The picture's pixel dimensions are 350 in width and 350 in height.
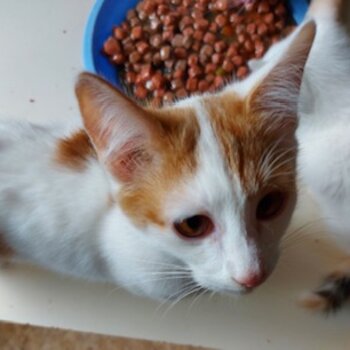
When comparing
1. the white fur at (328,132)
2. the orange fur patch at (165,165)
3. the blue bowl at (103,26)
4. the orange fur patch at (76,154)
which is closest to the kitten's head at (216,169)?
the orange fur patch at (165,165)

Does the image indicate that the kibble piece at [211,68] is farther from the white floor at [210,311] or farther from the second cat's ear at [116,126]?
the second cat's ear at [116,126]

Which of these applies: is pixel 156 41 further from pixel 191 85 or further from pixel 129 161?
pixel 129 161

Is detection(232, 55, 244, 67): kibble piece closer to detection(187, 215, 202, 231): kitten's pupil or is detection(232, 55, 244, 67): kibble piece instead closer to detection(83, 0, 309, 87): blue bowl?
detection(83, 0, 309, 87): blue bowl

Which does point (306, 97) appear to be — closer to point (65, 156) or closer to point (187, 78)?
point (187, 78)

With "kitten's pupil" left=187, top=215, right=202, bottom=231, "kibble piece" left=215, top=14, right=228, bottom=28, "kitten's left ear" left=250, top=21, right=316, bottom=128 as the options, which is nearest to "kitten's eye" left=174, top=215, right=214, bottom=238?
"kitten's pupil" left=187, top=215, right=202, bottom=231

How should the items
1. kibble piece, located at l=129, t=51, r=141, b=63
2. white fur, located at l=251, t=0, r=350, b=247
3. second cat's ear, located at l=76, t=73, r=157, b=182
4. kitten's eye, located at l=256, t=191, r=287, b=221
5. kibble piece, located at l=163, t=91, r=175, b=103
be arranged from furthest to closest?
kibble piece, located at l=129, t=51, r=141, b=63 < kibble piece, located at l=163, t=91, r=175, b=103 < white fur, located at l=251, t=0, r=350, b=247 < kitten's eye, located at l=256, t=191, r=287, b=221 < second cat's ear, located at l=76, t=73, r=157, b=182
